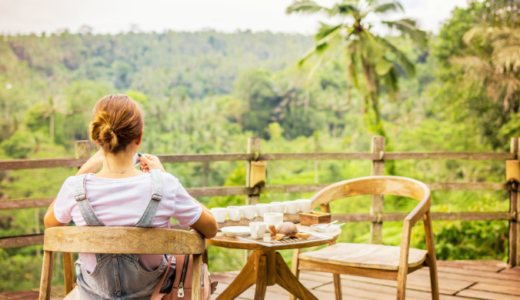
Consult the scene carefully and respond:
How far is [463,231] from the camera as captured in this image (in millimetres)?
7691

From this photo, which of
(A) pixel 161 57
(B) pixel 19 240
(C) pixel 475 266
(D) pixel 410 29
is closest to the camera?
(B) pixel 19 240

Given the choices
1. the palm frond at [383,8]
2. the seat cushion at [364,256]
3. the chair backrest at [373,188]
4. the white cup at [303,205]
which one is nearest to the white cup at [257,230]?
the white cup at [303,205]

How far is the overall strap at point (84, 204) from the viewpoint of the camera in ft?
4.01

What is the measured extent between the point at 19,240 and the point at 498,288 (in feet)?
10.00

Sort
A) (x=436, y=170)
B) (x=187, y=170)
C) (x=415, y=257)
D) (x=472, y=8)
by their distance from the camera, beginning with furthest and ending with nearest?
1. (x=187, y=170)
2. (x=436, y=170)
3. (x=472, y=8)
4. (x=415, y=257)

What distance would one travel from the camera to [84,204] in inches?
48.4

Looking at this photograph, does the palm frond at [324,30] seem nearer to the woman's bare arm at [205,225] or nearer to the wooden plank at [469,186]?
the wooden plank at [469,186]

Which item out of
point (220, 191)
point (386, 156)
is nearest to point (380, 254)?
point (220, 191)

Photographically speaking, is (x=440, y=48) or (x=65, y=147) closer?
(x=440, y=48)

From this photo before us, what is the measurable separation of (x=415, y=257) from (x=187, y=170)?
87.7 ft

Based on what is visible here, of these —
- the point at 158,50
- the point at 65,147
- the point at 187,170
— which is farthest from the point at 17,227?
the point at 158,50

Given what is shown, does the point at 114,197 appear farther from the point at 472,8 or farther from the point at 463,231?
the point at 472,8

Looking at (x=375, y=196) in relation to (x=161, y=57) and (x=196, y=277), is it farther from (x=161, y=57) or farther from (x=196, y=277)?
(x=161, y=57)

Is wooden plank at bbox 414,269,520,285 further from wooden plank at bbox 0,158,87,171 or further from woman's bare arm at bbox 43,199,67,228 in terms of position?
woman's bare arm at bbox 43,199,67,228
